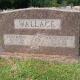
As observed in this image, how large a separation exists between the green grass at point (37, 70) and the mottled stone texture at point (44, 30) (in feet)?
2.13

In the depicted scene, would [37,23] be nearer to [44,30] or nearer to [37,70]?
[44,30]

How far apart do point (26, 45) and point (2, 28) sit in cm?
54

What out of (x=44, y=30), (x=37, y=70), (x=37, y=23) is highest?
(x=37, y=23)

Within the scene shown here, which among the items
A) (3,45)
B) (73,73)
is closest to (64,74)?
(73,73)

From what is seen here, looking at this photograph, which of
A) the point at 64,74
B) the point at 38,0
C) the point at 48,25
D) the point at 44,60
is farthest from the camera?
the point at 38,0

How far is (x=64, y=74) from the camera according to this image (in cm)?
585

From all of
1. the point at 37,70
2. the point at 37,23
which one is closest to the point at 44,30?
the point at 37,23

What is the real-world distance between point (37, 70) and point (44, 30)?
51.1 inches

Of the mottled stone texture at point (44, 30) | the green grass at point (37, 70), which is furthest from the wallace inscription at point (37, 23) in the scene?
the green grass at point (37, 70)

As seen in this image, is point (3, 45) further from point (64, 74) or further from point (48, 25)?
point (64, 74)

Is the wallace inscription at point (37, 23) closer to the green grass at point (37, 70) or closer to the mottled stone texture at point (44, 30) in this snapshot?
the mottled stone texture at point (44, 30)

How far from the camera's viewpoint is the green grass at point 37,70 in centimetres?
578


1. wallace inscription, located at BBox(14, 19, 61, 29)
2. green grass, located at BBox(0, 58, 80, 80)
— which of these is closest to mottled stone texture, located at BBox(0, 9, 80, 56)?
wallace inscription, located at BBox(14, 19, 61, 29)

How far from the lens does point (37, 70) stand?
600 centimetres
